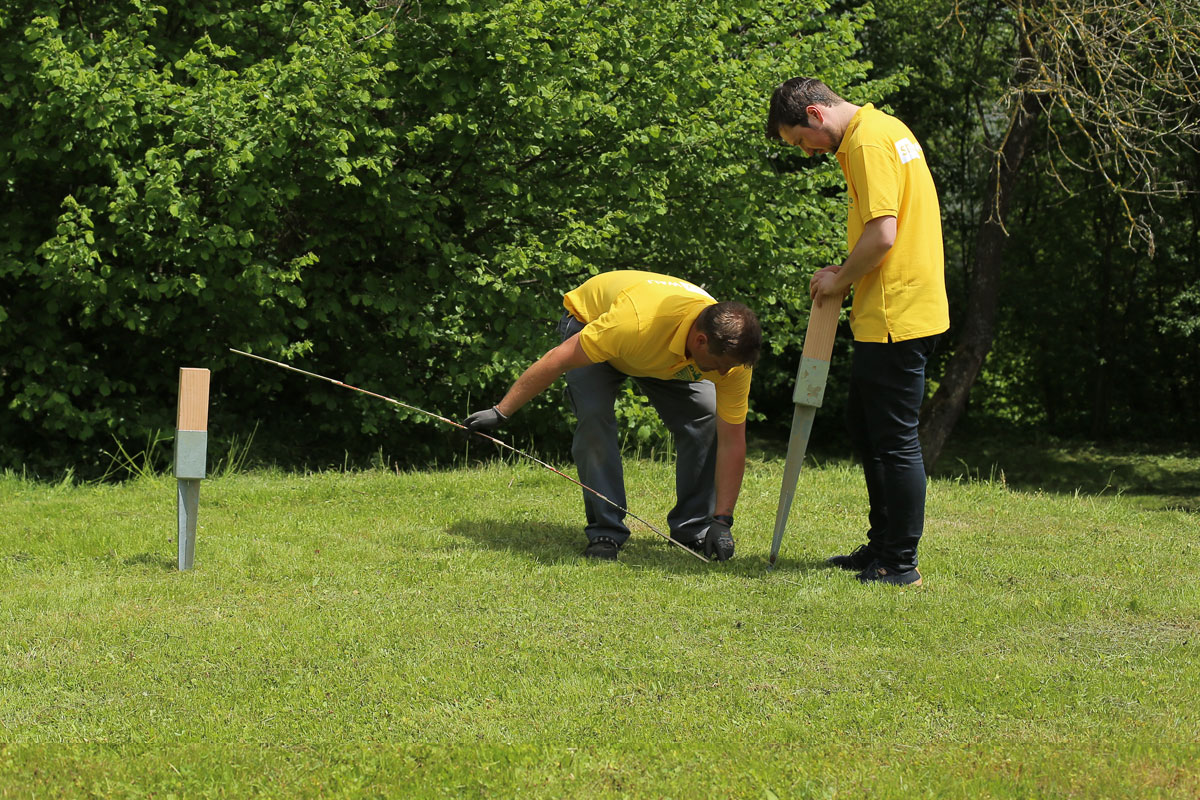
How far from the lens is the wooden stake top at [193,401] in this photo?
4.91 metres

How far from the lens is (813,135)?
15.2ft

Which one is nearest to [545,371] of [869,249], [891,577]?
[869,249]

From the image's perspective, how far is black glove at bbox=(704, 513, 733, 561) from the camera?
518 centimetres

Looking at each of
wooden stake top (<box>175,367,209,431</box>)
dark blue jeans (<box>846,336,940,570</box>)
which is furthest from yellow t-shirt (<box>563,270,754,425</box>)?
wooden stake top (<box>175,367,209,431</box>)

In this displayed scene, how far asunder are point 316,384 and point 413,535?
4.71m

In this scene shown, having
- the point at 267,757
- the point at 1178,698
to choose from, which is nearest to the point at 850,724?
the point at 1178,698

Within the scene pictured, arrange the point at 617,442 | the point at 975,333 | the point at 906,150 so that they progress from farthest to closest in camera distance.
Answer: the point at 975,333 → the point at 617,442 → the point at 906,150

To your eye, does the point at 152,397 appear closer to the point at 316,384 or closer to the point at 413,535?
the point at 316,384

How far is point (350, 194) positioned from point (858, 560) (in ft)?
18.6

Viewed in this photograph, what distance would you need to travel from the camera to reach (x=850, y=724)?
3373 mm

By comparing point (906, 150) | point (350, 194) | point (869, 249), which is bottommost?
point (869, 249)

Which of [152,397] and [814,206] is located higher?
[814,206]

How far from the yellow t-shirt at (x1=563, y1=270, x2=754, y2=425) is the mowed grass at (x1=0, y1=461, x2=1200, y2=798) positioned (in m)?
0.83

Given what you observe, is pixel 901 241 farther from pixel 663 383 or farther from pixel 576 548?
pixel 576 548
